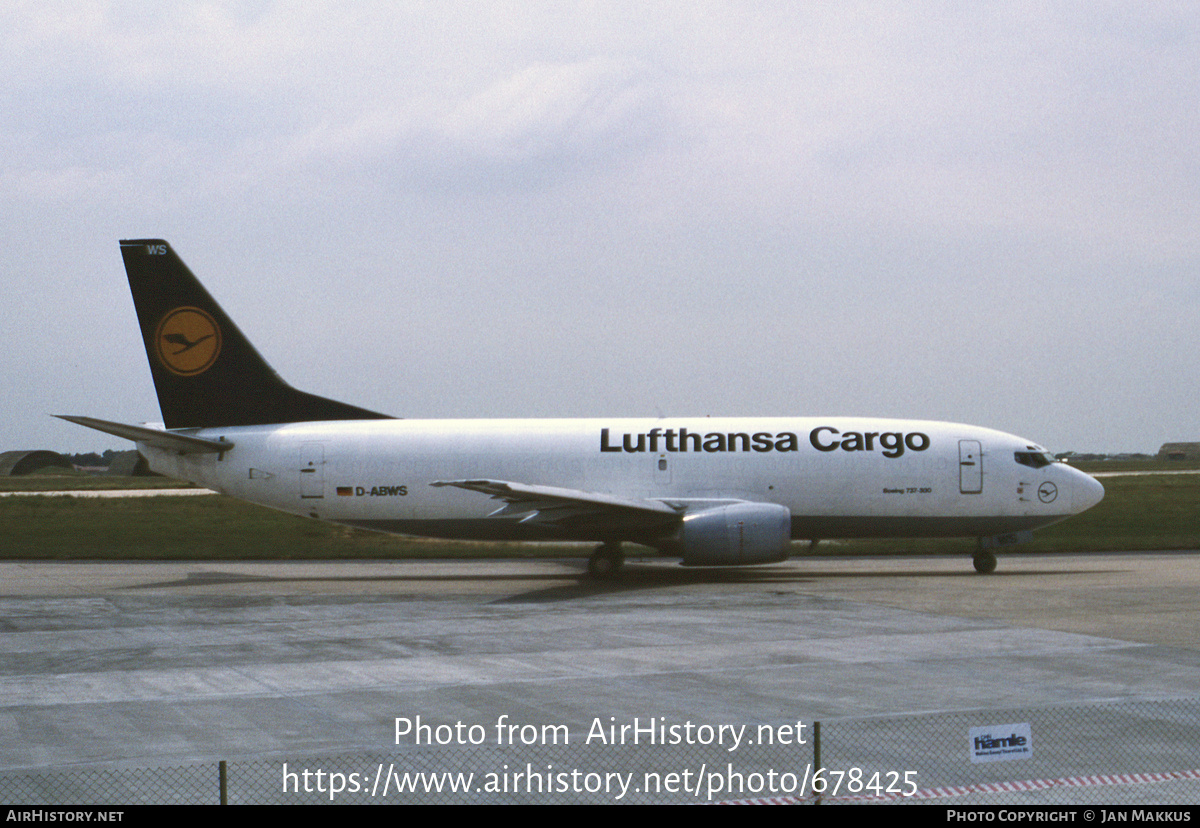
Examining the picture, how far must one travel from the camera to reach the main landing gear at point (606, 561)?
101 feet

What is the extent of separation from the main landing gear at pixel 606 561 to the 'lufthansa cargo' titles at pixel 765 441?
286 centimetres

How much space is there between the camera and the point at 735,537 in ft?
93.4

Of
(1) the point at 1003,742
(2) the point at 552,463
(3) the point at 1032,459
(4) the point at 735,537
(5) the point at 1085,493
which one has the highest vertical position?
(2) the point at 552,463

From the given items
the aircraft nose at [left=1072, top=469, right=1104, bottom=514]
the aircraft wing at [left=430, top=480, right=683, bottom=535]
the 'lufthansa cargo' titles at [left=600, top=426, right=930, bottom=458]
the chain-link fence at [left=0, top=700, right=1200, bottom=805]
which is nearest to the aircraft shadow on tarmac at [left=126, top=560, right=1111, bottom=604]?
the aircraft wing at [left=430, top=480, right=683, bottom=535]

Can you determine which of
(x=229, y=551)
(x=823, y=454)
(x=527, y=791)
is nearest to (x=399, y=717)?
(x=527, y=791)

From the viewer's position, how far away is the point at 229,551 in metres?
38.7

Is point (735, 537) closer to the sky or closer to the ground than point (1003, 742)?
closer to the ground

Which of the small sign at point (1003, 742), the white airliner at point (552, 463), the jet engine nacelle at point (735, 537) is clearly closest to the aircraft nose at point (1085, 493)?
the white airliner at point (552, 463)

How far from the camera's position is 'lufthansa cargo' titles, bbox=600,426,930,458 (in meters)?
31.5

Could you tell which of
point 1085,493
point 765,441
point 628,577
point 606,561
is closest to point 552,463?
point 606,561

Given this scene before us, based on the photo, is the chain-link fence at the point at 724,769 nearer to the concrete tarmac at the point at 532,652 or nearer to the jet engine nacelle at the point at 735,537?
the concrete tarmac at the point at 532,652

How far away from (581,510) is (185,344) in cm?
1318

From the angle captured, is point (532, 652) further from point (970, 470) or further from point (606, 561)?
point (970, 470)
